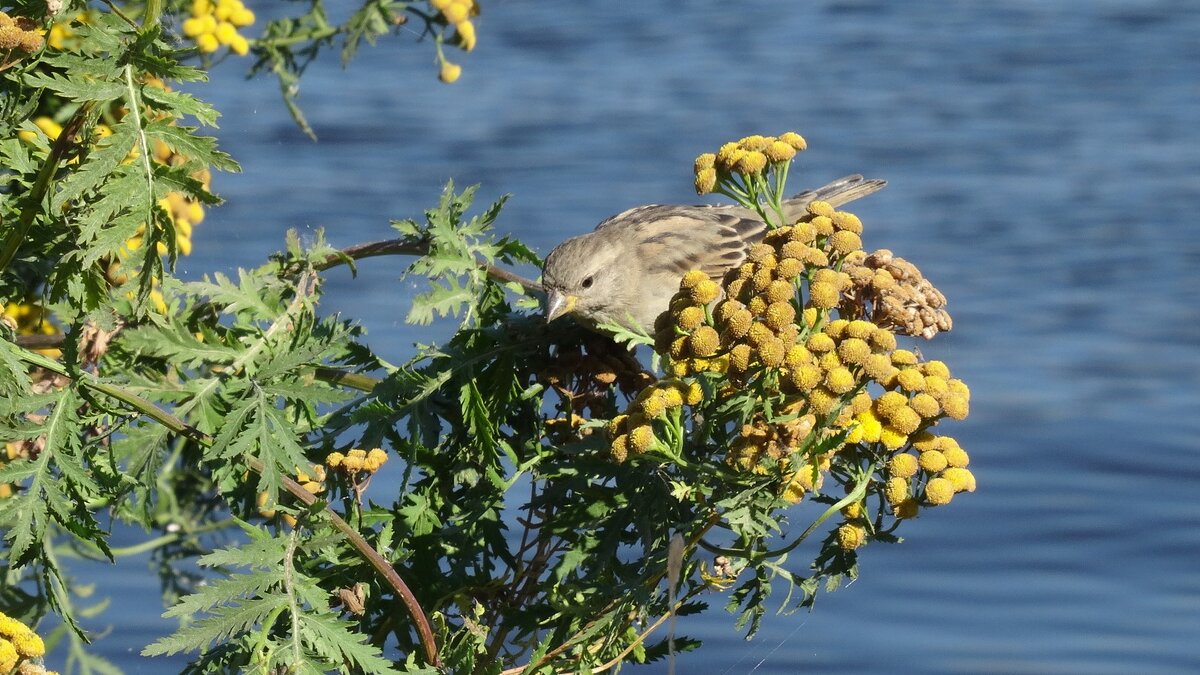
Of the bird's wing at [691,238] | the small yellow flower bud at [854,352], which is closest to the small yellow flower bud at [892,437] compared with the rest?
the small yellow flower bud at [854,352]

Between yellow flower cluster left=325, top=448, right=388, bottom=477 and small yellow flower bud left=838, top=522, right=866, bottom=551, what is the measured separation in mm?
849

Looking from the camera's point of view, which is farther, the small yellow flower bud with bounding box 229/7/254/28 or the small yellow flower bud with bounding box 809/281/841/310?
the small yellow flower bud with bounding box 229/7/254/28

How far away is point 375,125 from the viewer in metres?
15.3

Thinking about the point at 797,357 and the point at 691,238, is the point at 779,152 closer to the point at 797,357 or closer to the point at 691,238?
the point at 797,357

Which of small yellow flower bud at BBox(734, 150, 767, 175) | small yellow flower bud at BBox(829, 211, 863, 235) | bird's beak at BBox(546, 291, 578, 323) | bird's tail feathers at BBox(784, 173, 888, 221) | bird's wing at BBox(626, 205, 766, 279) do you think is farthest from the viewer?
bird's tail feathers at BBox(784, 173, 888, 221)

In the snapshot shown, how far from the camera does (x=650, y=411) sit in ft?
8.38

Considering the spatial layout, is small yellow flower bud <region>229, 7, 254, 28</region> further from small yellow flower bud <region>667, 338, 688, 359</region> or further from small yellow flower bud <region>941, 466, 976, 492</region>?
small yellow flower bud <region>941, 466, 976, 492</region>

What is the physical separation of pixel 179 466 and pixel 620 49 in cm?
1249

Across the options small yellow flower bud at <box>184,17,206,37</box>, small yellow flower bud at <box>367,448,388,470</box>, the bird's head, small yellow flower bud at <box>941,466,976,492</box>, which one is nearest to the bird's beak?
the bird's head

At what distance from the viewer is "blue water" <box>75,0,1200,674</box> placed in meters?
10.1

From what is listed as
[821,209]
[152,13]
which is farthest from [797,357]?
[152,13]

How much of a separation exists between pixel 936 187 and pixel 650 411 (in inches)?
484

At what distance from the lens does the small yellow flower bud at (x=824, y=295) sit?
2.61 metres

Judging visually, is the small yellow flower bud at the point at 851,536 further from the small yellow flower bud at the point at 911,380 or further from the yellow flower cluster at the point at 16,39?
the yellow flower cluster at the point at 16,39
